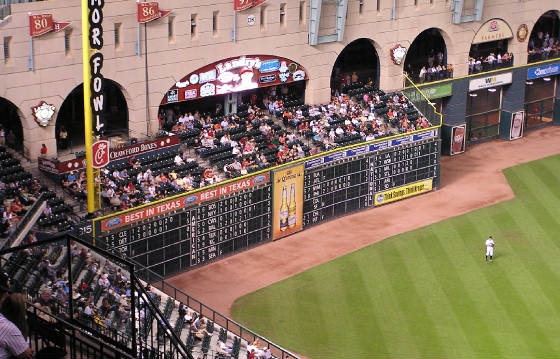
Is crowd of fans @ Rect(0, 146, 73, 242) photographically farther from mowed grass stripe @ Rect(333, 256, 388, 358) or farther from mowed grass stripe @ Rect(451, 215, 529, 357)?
mowed grass stripe @ Rect(451, 215, 529, 357)

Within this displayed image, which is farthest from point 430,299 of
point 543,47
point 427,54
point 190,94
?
point 543,47

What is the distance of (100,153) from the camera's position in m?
40.7

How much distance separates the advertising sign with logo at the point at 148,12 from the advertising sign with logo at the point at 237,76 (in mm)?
3570

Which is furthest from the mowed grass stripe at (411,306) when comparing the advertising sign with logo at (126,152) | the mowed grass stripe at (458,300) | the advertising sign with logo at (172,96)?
the advertising sign with logo at (172,96)

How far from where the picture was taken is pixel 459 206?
54281 mm

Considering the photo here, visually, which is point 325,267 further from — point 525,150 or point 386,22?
point 525,150

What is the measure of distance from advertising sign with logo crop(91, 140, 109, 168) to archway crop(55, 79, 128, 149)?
490 centimetres

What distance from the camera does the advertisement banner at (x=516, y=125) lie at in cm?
6569

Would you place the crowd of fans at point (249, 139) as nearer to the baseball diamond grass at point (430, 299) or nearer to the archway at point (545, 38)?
the baseball diamond grass at point (430, 299)

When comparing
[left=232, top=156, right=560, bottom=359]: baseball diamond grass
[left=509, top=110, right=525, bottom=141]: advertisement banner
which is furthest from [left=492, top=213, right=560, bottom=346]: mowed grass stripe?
[left=509, top=110, right=525, bottom=141]: advertisement banner

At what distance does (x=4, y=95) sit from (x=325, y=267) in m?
15.9

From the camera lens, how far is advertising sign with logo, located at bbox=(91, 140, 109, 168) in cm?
4038

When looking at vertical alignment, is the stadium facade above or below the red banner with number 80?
below

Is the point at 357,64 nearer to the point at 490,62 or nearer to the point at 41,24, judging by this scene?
the point at 490,62
